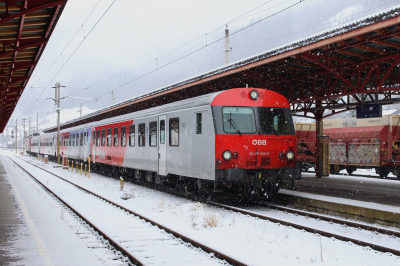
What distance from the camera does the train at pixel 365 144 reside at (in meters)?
20.8

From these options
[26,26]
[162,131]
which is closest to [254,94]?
[162,131]

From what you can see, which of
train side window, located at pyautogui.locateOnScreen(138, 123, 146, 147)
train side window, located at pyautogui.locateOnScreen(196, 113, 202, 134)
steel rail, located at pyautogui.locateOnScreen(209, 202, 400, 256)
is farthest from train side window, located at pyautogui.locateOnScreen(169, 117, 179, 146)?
steel rail, located at pyautogui.locateOnScreen(209, 202, 400, 256)

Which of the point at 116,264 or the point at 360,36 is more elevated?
the point at 360,36

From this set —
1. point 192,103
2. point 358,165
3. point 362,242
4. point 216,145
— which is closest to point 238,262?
point 362,242

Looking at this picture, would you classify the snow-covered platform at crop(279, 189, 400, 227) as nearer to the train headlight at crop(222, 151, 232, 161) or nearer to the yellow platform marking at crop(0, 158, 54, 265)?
A: the train headlight at crop(222, 151, 232, 161)

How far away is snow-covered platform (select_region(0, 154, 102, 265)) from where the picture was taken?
5.83m

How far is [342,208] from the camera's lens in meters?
9.93

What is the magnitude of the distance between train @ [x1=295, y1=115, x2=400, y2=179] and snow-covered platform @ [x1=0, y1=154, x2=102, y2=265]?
564 inches

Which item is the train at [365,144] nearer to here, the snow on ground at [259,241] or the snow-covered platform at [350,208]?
the snow-covered platform at [350,208]

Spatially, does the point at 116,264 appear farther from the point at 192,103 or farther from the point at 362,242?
the point at 192,103

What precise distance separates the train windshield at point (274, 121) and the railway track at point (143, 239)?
4.12 meters

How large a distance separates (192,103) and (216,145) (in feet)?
6.30

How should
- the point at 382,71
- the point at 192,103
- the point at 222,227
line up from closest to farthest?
the point at 222,227 < the point at 192,103 < the point at 382,71

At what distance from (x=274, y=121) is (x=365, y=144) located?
12828 mm
